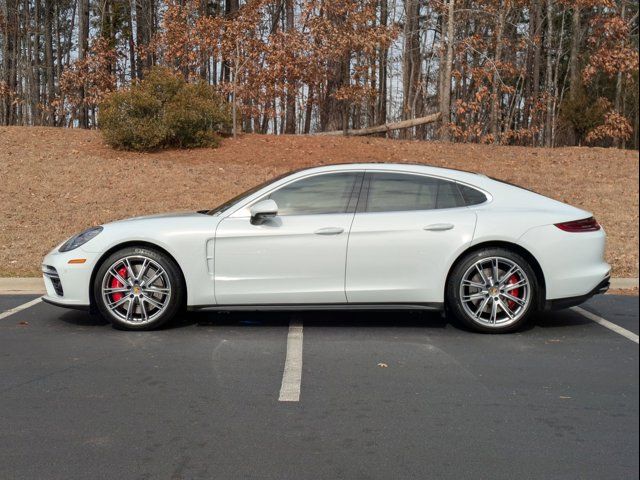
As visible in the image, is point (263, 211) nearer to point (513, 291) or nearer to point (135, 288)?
point (135, 288)

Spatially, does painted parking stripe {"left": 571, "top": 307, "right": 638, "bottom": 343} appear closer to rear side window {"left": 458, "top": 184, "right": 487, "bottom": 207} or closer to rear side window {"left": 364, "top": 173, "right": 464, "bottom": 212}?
rear side window {"left": 458, "top": 184, "right": 487, "bottom": 207}

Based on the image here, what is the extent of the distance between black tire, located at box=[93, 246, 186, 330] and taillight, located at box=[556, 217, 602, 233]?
3.38m

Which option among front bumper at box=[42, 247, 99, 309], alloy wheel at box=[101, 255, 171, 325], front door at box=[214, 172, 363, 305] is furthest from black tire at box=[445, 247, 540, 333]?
front bumper at box=[42, 247, 99, 309]

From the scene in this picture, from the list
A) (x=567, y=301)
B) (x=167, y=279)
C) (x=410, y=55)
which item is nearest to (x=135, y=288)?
(x=167, y=279)

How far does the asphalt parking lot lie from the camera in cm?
397

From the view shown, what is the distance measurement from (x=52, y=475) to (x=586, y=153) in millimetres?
16761

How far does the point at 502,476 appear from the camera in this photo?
12.5 ft

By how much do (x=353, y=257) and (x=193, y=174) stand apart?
9.20 meters

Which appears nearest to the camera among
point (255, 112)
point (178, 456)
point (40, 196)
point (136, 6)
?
point (178, 456)

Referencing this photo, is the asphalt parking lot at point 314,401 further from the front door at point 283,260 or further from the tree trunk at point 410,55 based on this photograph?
the tree trunk at point 410,55

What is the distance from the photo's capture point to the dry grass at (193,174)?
40.1ft

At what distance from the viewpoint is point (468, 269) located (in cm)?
659

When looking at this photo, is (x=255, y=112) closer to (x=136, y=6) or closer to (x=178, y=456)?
(x=136, y=6)

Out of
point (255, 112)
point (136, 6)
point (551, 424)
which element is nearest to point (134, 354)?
point (551, 424)
